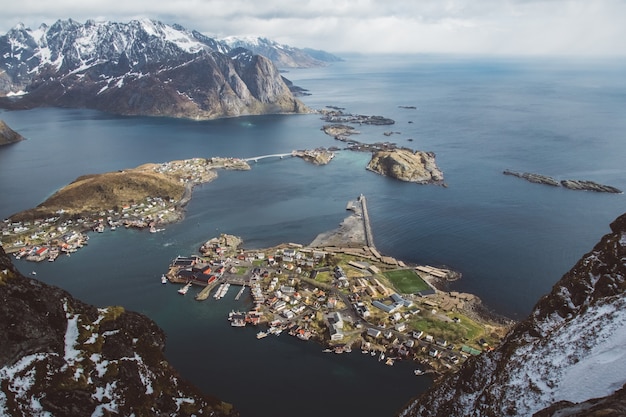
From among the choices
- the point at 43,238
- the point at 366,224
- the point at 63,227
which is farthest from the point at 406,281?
the point at 63,227

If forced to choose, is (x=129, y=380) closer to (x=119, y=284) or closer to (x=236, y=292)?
(x=236, y=292)

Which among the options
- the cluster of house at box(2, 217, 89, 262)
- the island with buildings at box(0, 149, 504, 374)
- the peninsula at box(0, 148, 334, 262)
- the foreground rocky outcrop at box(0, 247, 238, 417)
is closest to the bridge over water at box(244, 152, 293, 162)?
the peninsula at box(0, 148, 334, 262)

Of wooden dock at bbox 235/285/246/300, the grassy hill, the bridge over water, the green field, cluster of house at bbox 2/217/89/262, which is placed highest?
the bridge over water

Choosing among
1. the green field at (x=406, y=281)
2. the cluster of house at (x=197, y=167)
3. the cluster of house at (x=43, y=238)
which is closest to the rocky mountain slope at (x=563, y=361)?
the green field at (x=406, y=281)

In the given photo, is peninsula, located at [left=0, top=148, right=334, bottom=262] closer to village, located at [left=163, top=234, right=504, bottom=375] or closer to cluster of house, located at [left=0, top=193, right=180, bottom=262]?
cluster of house, located at [left=0, top=193, right=180, bottom=262]

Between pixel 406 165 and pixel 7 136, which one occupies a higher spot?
pixel 7 136

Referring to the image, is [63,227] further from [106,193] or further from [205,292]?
[205,292]
